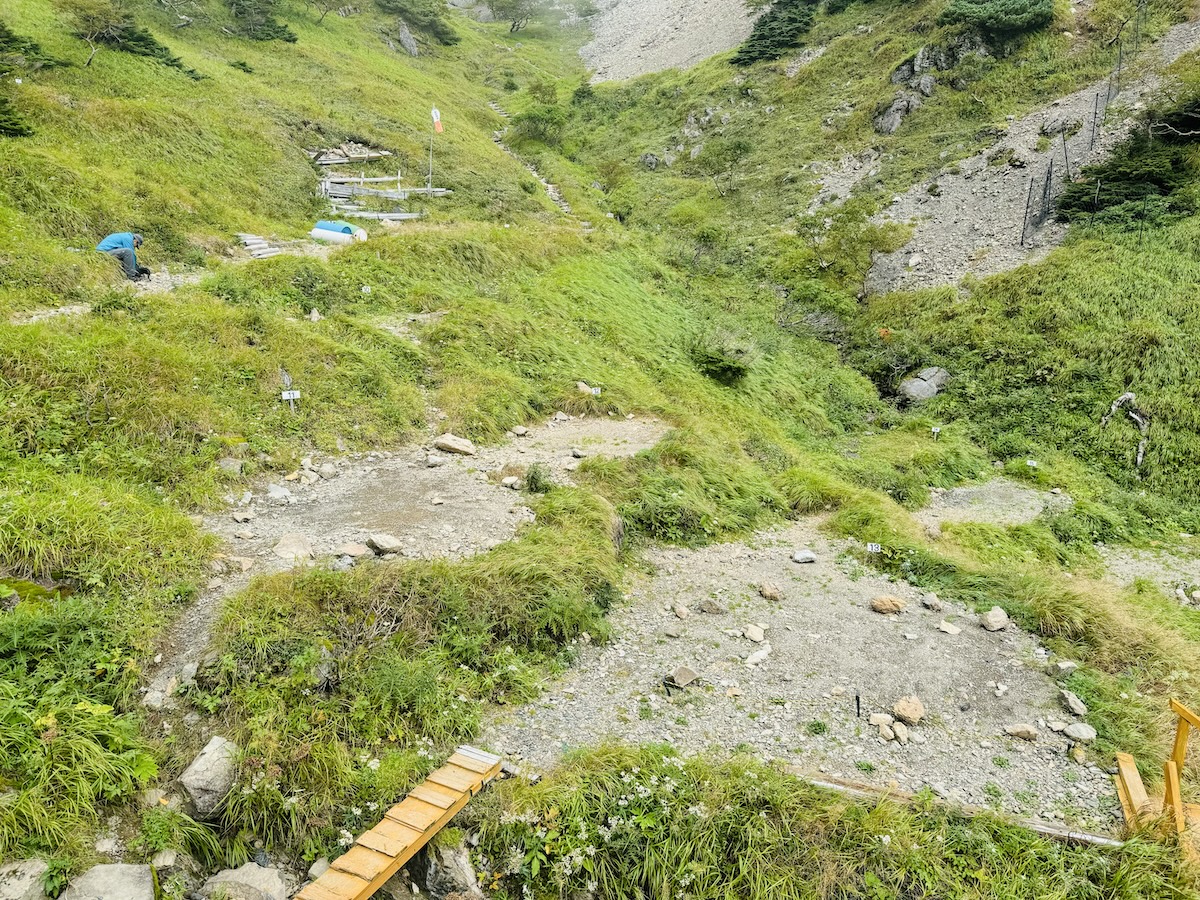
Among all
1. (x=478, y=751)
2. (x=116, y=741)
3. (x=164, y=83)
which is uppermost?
(x=164, y=83)

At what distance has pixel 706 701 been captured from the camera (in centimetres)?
752

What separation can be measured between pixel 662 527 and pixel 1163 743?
6.85 m

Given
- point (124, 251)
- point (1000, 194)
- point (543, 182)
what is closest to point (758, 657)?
point (124, 251)

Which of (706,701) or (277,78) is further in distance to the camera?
(277,78)

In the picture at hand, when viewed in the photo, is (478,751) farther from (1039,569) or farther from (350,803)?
(1039,569)

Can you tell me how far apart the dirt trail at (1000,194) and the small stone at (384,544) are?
75.0ft

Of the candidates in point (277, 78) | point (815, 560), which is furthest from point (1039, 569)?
point (277, 78)

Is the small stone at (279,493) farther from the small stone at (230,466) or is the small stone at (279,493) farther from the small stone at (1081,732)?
the small stone at (1081,732)

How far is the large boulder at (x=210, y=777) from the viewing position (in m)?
5.32

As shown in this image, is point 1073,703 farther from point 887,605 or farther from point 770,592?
point 770,592

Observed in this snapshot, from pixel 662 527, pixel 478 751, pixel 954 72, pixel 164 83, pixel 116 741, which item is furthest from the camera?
pixel 954 72

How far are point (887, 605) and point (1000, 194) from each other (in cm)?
2367

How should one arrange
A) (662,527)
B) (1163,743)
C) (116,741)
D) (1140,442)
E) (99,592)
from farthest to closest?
(1140,442), (662,527), (1163,743), (99,592), (116,741)

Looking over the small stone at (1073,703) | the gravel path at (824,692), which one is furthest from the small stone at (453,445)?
the small stone at (1073,703)
